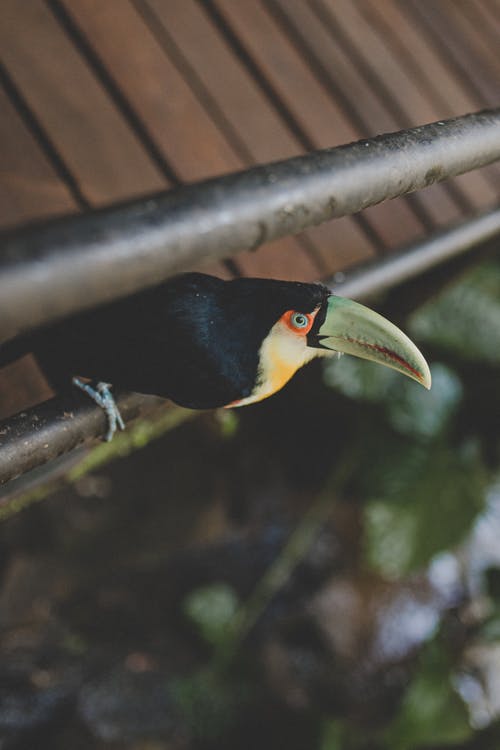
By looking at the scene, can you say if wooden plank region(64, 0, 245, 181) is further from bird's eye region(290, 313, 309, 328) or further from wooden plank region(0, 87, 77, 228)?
bird's eye region(290, 313, 309, 328)

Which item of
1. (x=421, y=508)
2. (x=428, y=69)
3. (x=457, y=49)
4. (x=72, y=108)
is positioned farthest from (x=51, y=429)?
(x=421, y=508)

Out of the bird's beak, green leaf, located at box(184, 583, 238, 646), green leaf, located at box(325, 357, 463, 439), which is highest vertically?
the bird's beak

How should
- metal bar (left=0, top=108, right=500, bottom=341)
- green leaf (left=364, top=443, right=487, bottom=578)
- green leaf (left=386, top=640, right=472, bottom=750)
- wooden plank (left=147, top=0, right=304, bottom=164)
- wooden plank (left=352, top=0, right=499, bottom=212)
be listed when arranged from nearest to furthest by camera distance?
metal bar (left=0, top=108, right=500, bottom=341), wooden plank (left=147, top=0, right=304, bottom=164), wooden plank (left=352, top=0, right=499, bottom=212), green leaf (left=386, top=640, right=472, bottom=750), green leaf (left=364, top=443, right=487, bottom=578)

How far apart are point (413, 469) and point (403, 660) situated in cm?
124

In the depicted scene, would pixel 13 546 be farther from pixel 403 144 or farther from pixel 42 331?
pixel 403 144

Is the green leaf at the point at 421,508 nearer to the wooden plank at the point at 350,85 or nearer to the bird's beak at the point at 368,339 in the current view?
the wooden plank at the point at 350,85

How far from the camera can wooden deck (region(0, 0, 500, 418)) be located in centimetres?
123

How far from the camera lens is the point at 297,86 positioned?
1658mm

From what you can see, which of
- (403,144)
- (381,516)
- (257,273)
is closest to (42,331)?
(257,273)

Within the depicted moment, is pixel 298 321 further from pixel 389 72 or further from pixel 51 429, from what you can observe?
pixel 389 72

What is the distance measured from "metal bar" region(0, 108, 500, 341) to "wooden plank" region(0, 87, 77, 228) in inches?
28.5

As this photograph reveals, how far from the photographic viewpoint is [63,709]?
253cm

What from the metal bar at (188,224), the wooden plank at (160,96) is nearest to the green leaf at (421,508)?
the wooden plank at (160,96)

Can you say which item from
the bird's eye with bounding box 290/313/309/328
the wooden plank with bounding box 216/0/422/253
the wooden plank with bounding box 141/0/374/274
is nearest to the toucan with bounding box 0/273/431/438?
the bird's eye with bounding box 290/313/309/328
